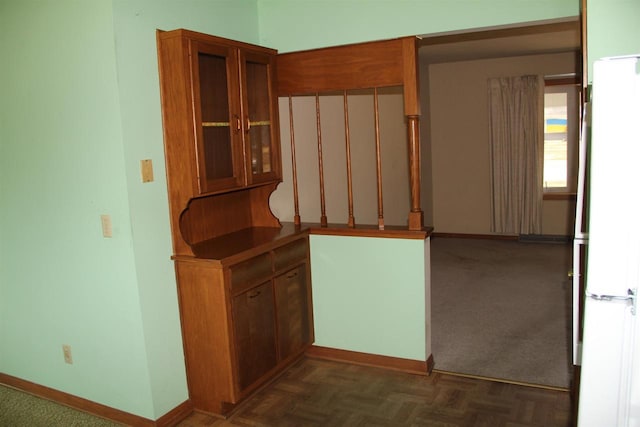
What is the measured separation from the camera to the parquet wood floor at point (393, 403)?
8.71 ft

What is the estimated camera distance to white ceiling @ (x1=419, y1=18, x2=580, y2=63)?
4.64 meters

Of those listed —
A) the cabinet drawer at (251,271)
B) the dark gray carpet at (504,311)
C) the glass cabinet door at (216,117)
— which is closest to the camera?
the glass cabinet door at (216,117)

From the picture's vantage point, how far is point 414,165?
2996 millimetres

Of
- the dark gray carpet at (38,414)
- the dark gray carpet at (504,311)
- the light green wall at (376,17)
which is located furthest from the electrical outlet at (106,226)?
the dark gray carpet at (504,311)

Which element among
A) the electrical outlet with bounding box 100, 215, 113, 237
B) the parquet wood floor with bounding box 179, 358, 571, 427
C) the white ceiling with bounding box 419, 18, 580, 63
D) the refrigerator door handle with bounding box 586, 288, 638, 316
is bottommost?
the parquet wood floor with bounding box 179, 358, 571, 427

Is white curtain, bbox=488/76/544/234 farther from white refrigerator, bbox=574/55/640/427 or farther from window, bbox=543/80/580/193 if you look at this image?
white refrigerator, bbox=574/55/640/427

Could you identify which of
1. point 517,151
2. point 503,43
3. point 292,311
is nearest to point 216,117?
point 292,311

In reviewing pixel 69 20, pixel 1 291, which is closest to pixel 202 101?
pixel 69 20

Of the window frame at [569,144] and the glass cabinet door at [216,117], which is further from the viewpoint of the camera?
the window frame at [569,144]

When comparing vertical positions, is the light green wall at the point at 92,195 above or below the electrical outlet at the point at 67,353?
above

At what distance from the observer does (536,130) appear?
6488 millimetres

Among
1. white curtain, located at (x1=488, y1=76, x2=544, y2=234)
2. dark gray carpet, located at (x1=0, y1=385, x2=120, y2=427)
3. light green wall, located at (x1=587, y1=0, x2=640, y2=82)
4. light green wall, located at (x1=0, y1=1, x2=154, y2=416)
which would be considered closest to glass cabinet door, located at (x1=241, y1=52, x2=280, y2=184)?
light green wall, located at (x1=0, y1=1, x2=154, y2=416)

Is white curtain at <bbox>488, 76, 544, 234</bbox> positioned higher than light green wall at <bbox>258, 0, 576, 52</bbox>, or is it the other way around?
light green wall at <bbox>258, 0, 576, 52</bbox>

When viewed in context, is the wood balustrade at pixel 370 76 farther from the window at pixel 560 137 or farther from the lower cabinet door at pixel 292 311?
the window at pixel 560 137
